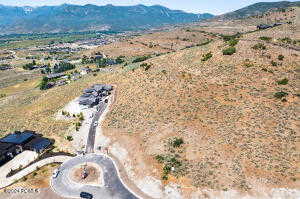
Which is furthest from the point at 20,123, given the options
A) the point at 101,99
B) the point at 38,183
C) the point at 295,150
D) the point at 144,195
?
the point at 295,150

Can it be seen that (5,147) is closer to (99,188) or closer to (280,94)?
(99,188)

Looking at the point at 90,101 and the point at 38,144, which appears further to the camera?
the point at 90,101

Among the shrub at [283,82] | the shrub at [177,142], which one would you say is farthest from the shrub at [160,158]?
the shrub at [283,82]

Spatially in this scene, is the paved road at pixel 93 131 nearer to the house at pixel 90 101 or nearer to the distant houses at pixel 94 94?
the house at pixel 90 101

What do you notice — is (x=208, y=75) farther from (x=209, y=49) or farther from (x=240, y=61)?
(x=209, y=49)

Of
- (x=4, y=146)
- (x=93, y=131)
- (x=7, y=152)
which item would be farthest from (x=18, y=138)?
(x=93, y=131)

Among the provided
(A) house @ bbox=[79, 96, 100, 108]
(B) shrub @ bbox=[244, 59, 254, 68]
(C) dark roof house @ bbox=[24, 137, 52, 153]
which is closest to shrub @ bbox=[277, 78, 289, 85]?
(B) shrub @ bbox=[244, 59, 254, 68]

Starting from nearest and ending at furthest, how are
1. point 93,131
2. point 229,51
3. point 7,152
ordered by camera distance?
point 7,152 → point 93,131 → point 229,51

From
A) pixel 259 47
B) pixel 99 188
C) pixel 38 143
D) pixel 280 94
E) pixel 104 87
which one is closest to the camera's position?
pixel 99 188
